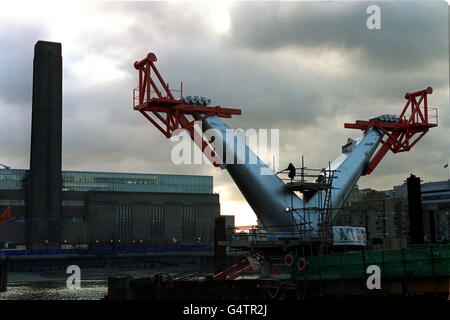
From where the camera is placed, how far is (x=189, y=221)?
185875mm

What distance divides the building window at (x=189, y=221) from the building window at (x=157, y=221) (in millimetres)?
7612

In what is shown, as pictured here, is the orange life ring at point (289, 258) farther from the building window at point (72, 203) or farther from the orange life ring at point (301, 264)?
the building window at point (72, 203)

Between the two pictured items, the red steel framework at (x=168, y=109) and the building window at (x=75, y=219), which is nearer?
the red steel framework at (x=168, y=109)

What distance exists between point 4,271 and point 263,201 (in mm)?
62148

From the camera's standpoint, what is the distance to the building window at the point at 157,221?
590 ft

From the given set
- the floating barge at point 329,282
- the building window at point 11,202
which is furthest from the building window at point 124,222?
the floating barge at point 329,282

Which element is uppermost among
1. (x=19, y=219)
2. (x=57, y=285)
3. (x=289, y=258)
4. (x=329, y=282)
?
(x=19, y=219)

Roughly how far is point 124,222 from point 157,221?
10.2m

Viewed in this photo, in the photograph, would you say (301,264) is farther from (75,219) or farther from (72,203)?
(72,203)

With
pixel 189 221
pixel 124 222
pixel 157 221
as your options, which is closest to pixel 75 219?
pixel 124 222

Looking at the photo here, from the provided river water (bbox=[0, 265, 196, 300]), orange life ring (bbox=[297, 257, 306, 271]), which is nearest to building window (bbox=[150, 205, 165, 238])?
river water (bbox=[0, 265, 196, 300])

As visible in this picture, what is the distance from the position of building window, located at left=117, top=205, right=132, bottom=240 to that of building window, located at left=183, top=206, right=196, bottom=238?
17540 mm
